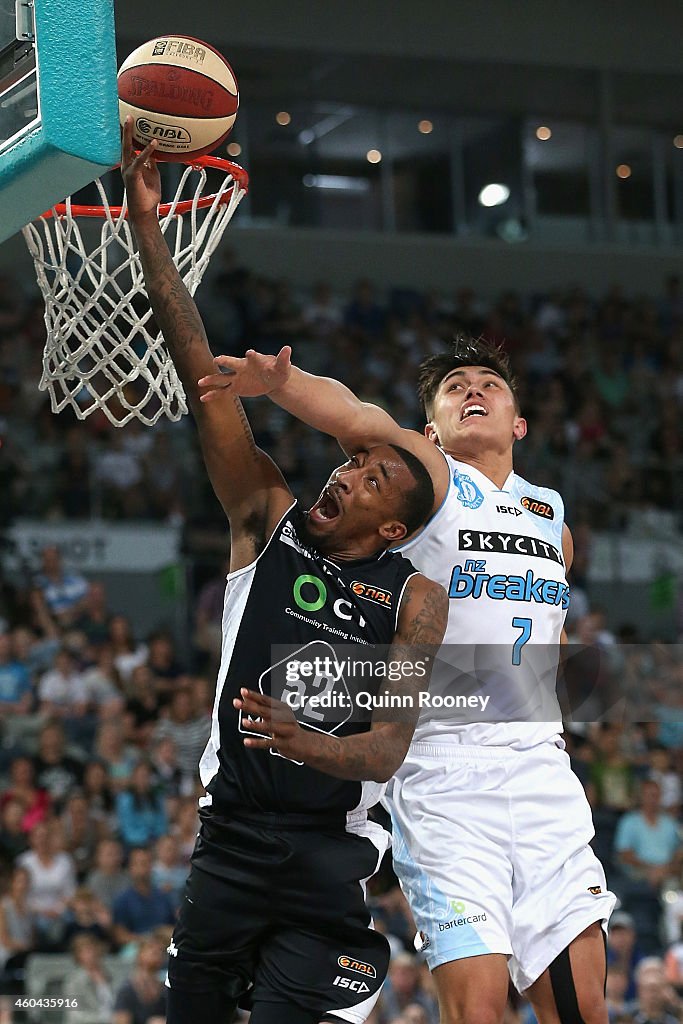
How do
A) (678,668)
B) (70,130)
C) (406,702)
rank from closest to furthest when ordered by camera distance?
1. (70,130)
2. (406,702)
3. (678,668)

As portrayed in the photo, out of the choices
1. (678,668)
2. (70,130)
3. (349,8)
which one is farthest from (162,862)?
(349,8)

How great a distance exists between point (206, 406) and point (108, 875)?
5.96 m

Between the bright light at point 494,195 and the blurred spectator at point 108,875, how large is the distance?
10604mm

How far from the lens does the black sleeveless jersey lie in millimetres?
3883

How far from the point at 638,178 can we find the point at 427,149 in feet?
8.91

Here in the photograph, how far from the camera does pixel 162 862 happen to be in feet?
30.6

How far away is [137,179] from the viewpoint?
4.18 m

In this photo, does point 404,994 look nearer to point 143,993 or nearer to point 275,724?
point 143,993

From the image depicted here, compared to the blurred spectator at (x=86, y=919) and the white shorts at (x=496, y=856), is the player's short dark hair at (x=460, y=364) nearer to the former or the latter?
the white shorts at (x=496, y=856)

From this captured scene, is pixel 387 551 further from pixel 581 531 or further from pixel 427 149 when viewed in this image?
pixel 427 149

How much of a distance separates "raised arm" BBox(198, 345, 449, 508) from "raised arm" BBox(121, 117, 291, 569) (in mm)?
73

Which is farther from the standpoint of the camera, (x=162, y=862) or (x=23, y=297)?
(x=23, y=297)

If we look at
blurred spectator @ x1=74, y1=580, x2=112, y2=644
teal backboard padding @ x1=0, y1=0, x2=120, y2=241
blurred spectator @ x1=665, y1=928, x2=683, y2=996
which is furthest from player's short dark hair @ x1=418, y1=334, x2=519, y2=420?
blurred spectator @ x1=74, y1=580, x2=112, y2=644

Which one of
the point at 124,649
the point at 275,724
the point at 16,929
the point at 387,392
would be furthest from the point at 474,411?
the point at 387,392
